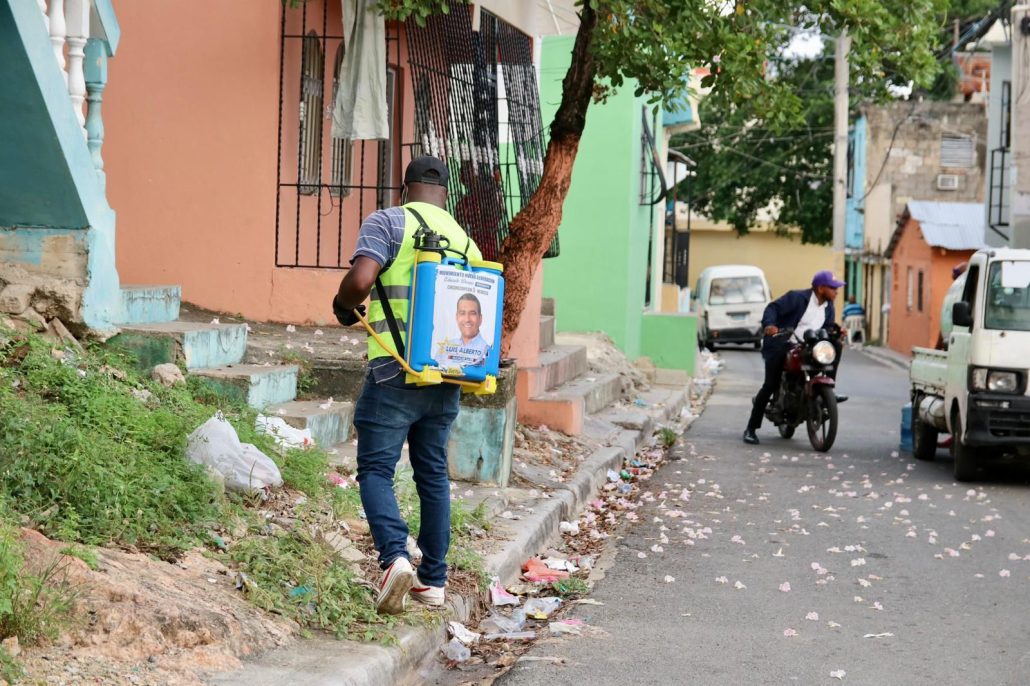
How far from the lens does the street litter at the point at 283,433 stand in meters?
7.48

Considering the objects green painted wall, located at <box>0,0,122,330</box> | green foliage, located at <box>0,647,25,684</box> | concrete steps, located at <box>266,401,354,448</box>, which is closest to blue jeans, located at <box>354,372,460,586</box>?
green foliage, located at <box>0,647,25,684</box>

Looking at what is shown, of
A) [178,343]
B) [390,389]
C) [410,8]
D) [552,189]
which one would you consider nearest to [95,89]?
[178,343]

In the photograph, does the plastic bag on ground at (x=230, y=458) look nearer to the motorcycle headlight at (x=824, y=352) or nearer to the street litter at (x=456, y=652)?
the street litter at (x=456, y=652)

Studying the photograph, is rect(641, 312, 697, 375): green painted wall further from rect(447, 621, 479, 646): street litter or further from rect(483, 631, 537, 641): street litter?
rect(447, 621, 479, 646): street litter

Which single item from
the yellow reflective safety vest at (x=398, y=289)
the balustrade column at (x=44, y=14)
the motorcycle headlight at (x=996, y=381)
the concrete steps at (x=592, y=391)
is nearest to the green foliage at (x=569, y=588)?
the yellow reflective safety vest at (x=398, y=289)

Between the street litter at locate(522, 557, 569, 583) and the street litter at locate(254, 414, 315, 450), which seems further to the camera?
the street litter at locate(254, 414, 315, 450)

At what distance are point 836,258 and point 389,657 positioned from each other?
104 feet

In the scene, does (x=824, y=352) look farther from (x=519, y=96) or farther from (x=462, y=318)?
(x=462, y=318)

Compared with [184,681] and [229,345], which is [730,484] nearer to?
[229,345]

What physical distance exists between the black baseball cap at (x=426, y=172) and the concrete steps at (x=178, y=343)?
302 cm

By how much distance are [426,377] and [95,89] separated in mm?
4078

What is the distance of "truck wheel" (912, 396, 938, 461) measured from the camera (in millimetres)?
12713

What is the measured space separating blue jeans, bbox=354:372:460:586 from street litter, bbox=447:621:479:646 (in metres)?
0.20

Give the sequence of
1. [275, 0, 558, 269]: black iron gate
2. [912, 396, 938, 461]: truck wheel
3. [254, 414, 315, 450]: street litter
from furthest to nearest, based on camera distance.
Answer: [912, 396, 938, 461]: truck wheel → [275, 0, 558, 269]: black iron gate → [254, 414, 315, 450]: street litter
